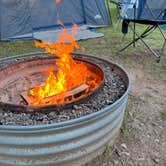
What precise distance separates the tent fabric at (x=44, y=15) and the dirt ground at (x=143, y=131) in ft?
8.98

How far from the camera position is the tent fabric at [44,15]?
4734 millimetres

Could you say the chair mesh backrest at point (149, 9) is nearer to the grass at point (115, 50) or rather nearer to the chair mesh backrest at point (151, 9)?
the chair mesh backrest at point (151, 9)

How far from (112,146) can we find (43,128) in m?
0.79

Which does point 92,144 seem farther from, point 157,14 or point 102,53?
point 157,14

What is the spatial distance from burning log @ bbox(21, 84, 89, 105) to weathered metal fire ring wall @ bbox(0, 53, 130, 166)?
352 millimetres

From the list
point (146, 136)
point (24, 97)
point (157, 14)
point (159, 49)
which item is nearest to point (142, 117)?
point (146, 136)

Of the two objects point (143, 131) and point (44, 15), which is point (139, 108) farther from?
point (44, 15)

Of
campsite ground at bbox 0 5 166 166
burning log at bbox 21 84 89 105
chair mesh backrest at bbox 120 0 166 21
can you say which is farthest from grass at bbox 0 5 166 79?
burning log at bbox 21 84 89 105

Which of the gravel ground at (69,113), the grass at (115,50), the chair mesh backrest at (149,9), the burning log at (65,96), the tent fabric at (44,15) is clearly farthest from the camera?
the tent fabric at (44,15)

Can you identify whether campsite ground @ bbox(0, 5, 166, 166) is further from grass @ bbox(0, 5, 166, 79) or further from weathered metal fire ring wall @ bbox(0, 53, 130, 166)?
weathered metal fire ring wall @ bbox(0, 53, 130, 166)

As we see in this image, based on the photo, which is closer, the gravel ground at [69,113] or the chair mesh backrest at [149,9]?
the gravel ground at [69,113]

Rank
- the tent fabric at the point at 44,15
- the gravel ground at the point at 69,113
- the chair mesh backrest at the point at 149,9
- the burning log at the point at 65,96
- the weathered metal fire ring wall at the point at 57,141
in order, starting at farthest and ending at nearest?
the tent fabric at the point at 44,15, the chair mesh backrest at the point at 149,9, the burning log at the point at 65,96, the gravel ground at the point at 69,113, the weathered metal fire ring wall at the point at 57,141

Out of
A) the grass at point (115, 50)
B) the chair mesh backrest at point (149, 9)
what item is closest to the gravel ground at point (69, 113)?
the grass at point (115, 50)

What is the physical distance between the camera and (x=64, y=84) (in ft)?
7.14
